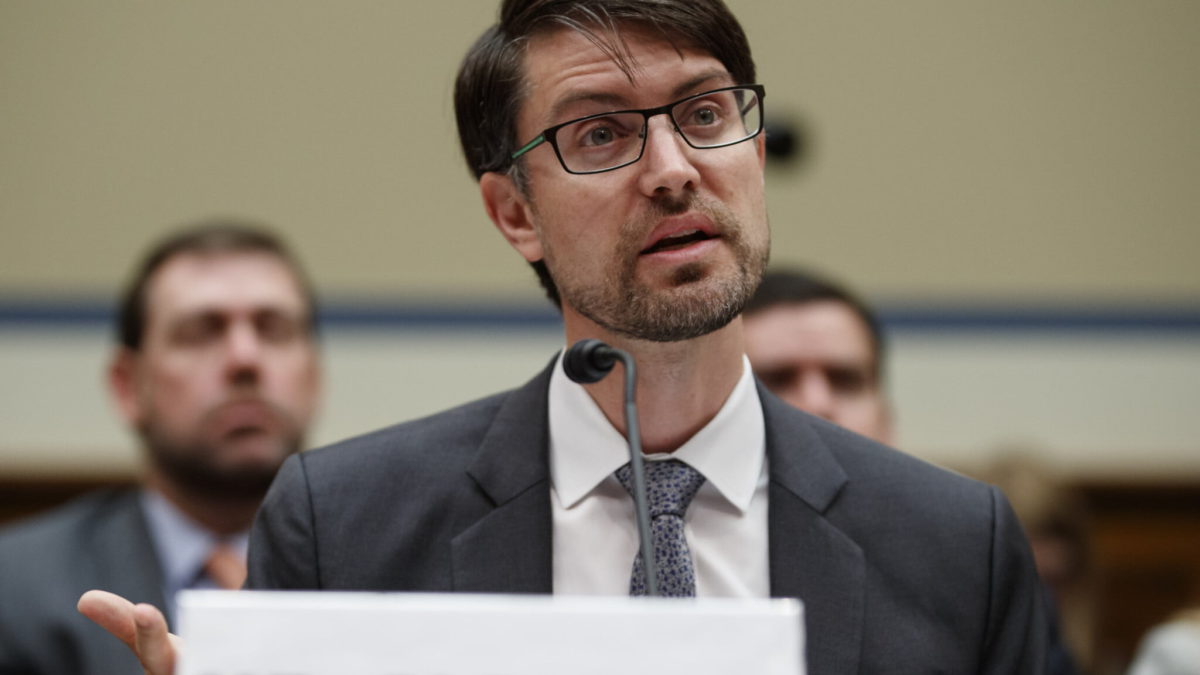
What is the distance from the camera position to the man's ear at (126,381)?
3.13m

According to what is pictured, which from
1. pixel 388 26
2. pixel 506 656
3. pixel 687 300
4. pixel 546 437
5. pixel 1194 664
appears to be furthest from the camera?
pixel 388 26

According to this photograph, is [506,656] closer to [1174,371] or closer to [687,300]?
[687,300]

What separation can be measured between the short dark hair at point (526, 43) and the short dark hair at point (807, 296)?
2.97ft

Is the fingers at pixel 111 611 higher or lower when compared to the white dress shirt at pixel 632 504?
higher

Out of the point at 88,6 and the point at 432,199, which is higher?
the point at 88,6

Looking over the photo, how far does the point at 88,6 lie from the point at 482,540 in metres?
3.96

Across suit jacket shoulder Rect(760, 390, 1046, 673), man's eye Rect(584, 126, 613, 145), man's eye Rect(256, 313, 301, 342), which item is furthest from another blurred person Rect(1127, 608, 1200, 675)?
man's eye Rect(256, 313, 301, 342)

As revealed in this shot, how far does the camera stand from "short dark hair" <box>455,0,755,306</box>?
5.55 ft

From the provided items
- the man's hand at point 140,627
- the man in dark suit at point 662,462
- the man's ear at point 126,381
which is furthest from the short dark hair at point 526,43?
the man's ear at point 126,381

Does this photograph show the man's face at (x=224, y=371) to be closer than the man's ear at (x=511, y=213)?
No

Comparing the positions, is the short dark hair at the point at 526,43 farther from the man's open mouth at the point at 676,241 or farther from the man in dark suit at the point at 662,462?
the man's open mouth at the point at 676,241

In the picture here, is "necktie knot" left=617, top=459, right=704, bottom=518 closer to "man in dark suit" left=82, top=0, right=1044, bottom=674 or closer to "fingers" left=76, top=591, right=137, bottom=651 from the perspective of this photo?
"man in dark suit" left=82, top=0, right=1044, bottom=674

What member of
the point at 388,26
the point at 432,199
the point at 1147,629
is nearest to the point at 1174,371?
the point at 1147,629

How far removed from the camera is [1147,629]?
4.60 meters
